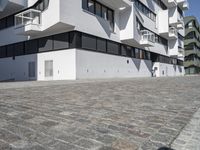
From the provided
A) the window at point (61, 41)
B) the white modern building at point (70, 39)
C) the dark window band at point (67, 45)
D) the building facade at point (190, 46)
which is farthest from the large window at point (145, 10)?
the building facade at point (190, 46)

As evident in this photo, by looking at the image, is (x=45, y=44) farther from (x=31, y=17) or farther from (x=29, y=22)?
(x=31, y=17)

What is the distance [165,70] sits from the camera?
36.5m

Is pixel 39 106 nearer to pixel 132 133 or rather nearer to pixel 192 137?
pixel 132 133

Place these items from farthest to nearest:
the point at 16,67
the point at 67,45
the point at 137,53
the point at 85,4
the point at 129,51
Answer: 1. the point at 137,53
2. the point at 129,51
3. the point at 16,67
4. the point at 85,4
5. the point at 67,45

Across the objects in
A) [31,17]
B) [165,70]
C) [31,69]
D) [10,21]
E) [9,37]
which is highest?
[10,21]

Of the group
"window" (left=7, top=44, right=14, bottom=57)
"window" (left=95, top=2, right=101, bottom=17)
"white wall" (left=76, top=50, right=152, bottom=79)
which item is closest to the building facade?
"white wall" (left=76, top=50, right=152, bottom=79)

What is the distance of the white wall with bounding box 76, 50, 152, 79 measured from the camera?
1678 centimetres

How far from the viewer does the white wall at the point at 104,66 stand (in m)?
16.8

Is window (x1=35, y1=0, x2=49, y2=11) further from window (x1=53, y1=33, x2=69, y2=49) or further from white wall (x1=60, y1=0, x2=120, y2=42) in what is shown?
window (x1=53, y1=33, x2=69, y2=49)

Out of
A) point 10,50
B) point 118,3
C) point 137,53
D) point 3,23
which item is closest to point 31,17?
point 10,50

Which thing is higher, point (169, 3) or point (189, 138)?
point (169, 3)

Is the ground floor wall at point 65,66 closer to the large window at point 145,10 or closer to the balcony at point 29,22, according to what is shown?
the balcony at point 29,22

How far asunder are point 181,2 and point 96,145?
1782 inches

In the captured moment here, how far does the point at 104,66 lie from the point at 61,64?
14.4ft
